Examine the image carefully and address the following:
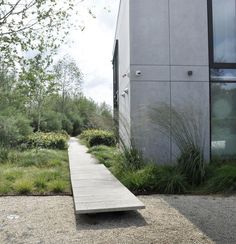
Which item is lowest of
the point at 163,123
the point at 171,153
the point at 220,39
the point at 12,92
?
the point at 171,153

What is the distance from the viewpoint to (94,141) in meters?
18.2

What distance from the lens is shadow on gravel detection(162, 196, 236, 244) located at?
4.92 metres

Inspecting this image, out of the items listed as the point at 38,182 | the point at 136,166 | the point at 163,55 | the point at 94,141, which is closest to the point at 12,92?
the point at 38,182

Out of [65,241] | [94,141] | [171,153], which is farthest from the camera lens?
[94,141]

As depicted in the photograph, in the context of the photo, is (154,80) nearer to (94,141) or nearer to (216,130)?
(216,130)

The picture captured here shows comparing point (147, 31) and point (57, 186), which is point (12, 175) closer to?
point (57, 186)

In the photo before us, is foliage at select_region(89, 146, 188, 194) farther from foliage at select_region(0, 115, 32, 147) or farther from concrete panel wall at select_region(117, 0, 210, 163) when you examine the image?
foliage at select_region(0, 115, 32, 147)

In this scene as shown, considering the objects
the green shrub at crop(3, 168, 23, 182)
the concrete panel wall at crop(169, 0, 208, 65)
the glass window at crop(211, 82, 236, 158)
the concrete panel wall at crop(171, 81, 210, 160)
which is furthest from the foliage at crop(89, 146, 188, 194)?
the concrete panel wall at crop(169, 0, 208, 65)

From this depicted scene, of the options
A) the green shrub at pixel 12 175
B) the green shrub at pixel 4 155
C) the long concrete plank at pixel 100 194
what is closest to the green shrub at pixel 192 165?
the long concrete plank at pixel 100 194

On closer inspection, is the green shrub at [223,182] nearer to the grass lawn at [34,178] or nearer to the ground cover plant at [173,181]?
the ground cover plant at [173,181]

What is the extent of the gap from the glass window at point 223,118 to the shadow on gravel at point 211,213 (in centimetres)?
298

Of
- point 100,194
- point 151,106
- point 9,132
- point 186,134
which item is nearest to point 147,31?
point 151,106

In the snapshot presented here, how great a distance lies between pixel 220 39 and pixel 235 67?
32.5 inches

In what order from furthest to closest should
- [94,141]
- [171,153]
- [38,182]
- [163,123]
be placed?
[94,141]
[171,153]
[163,123]
[38,182]
